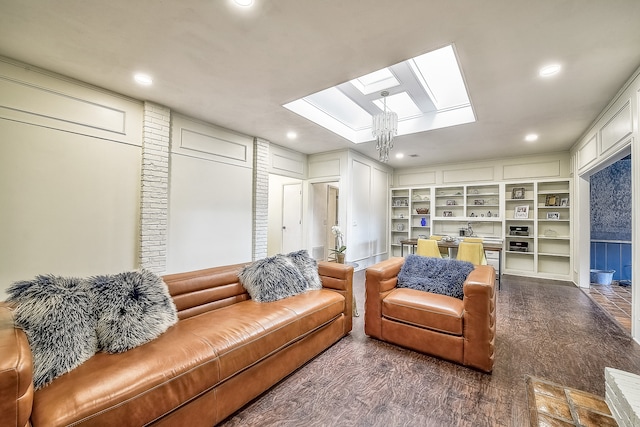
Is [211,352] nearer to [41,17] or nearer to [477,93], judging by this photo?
[41,17]

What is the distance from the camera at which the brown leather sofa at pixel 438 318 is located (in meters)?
2.02

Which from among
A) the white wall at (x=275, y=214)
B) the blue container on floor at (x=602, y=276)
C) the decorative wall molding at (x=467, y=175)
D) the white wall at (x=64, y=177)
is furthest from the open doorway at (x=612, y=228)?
the white wall at (x=64, y=177)

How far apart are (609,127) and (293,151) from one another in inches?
187

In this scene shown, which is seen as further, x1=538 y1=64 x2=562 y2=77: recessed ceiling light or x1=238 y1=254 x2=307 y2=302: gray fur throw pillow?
x1=538 y1=64 x2=562 y2=77: recessed ceiling light

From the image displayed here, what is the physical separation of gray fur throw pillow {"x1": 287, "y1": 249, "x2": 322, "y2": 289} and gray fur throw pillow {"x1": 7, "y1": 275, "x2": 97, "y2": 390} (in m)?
1.58

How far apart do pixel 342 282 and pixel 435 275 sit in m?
0.96

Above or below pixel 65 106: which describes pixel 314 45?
above

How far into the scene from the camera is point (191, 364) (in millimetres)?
1345

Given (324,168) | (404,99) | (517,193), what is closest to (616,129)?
(404,99)

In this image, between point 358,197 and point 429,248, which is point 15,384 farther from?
point 358,197

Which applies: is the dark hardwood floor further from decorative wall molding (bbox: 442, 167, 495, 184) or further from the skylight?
decorative wall molding (bbox: 442, 167, 495, 184)

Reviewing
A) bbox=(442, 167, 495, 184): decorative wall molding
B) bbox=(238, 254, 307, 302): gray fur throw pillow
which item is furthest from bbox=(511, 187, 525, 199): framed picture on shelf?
bbox=(238, 254, 307, 302): gray fur throw pillow

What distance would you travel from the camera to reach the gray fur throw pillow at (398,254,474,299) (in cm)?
253

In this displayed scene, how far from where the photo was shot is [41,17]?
6.47ft
